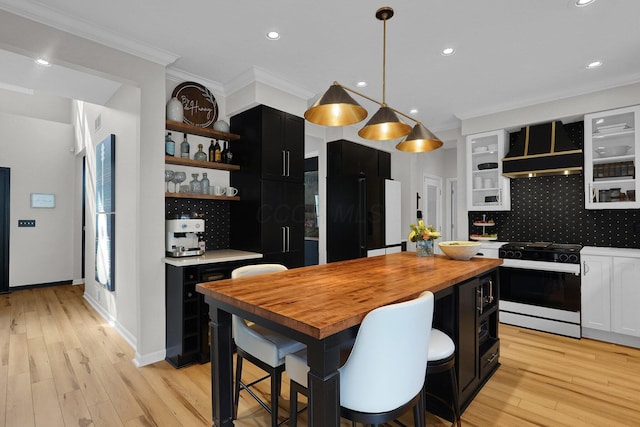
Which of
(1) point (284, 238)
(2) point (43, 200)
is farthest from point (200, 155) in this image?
(2) point (43, 200)

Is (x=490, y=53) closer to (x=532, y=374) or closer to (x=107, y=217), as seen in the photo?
(x=532, y=374)

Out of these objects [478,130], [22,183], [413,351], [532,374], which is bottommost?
[532,374]

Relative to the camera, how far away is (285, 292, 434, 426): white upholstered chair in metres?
1.22

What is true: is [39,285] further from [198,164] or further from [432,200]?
[432,200]

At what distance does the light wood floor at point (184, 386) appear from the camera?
2.10 m

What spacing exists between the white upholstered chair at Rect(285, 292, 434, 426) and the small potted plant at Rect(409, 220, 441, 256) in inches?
59.6

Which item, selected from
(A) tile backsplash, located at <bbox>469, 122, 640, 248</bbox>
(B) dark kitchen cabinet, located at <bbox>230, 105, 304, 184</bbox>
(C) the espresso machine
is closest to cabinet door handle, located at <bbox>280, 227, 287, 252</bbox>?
(B) dark kitchen cabinet, located at <bbox>230, 105, 304, 184</bbox>

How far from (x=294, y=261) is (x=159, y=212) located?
1.53 meters

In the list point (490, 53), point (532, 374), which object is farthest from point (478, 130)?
point (532, 374)

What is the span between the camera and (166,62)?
3041 mm

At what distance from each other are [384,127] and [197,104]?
85.9 inches

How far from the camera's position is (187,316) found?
9.35ft

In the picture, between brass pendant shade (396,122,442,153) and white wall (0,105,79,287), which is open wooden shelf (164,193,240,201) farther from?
white wall (0,105,79,287)

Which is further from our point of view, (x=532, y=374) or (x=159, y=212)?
(x=159, y=212)
